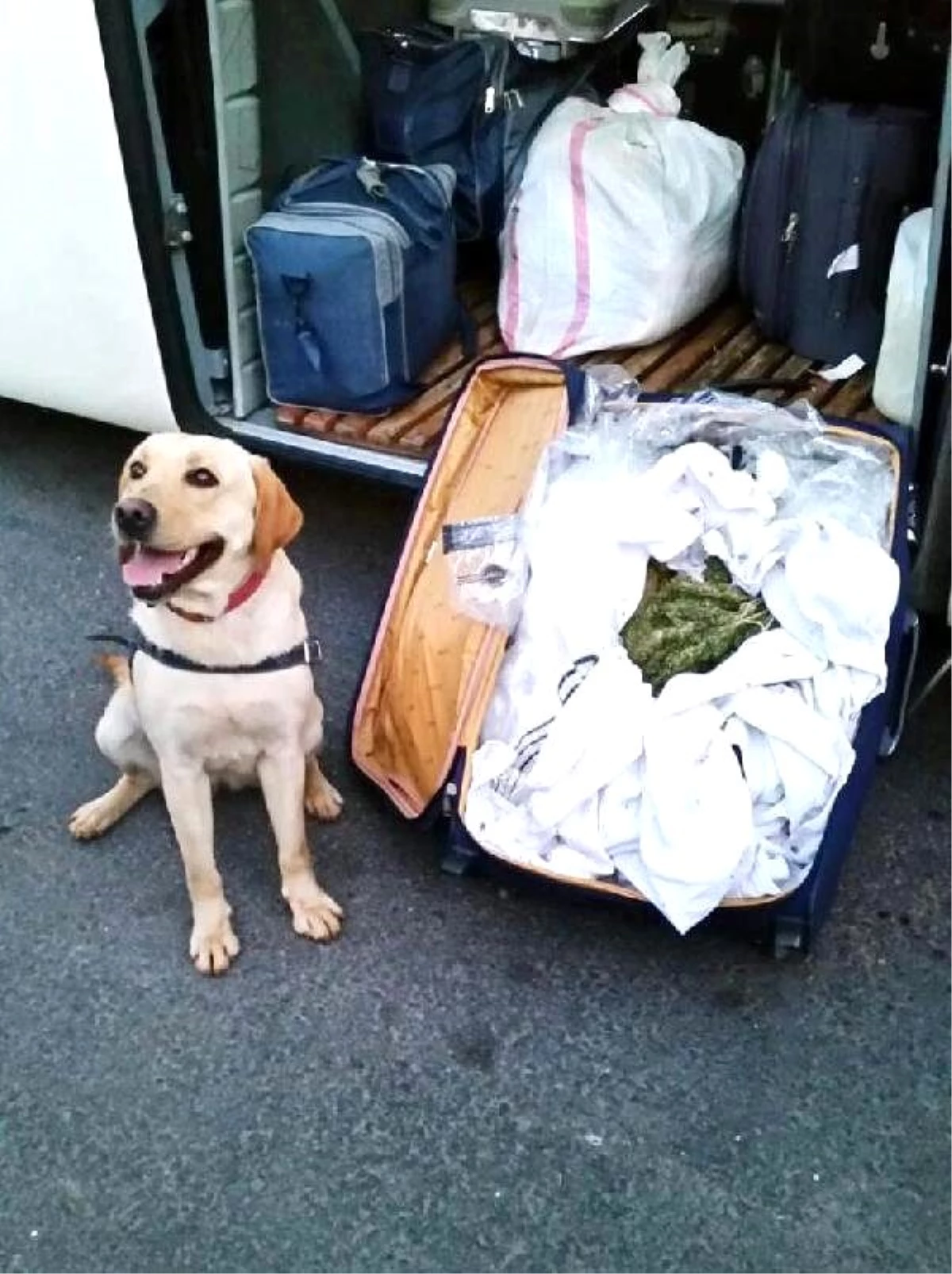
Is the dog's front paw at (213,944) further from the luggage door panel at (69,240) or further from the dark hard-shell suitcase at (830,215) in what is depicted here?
the dark hard-shell suitcase at (830,215)

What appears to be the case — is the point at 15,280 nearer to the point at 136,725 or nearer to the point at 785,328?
the point at 136,725

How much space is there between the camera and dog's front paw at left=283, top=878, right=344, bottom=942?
212 centimetres

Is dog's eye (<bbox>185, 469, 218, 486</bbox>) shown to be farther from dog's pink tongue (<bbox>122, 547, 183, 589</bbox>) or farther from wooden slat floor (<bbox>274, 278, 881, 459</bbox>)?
wooden slat floor (<bbox>274, 278, 881, 459</bbox>)

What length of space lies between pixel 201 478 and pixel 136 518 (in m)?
0.11

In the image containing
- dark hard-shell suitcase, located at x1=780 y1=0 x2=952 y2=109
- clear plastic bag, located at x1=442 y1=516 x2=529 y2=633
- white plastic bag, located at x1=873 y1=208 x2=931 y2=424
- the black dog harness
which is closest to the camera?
the black dog harness

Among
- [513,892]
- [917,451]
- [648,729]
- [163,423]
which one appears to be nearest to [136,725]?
[513,892]

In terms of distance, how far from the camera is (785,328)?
3.00 m

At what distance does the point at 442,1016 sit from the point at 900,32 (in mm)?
1951

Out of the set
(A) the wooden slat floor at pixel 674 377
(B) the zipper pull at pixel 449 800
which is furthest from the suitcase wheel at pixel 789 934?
(A) the wooden slat floor at pixel 674 377

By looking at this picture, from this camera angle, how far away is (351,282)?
273 centimetres

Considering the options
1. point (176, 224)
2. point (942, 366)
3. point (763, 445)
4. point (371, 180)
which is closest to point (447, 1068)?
point (763, 445)

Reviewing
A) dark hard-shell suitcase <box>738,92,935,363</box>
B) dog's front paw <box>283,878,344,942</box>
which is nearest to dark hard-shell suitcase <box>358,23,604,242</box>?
dark hard-shell suitcase <box>738,92,935,363</box>

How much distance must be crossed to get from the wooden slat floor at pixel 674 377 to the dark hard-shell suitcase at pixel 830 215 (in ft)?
0.26

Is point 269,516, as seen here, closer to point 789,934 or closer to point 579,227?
point 789,934
